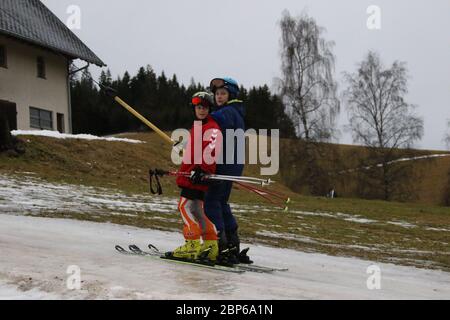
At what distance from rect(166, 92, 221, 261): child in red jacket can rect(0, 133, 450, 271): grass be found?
4.43 metres

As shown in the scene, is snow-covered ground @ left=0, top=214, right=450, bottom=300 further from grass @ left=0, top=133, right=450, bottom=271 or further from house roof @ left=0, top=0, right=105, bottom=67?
house roof @ left=0, top=0, right=105, bottom=67

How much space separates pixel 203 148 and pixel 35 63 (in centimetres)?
2651

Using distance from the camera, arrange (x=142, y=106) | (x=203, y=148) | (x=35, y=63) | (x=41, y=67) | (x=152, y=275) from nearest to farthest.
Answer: (x=152, y=275)
(x=203, y=148)
(x=35, y=63)
(x=41, y=67)
(x=142, y=106)

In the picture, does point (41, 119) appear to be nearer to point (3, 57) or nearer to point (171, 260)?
point (3, 57)

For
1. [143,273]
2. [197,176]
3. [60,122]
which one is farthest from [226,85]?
[60,122]

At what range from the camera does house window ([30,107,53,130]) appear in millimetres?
30266

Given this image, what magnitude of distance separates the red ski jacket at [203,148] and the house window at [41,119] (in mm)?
25365

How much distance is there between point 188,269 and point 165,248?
2.41m

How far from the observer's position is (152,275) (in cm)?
551

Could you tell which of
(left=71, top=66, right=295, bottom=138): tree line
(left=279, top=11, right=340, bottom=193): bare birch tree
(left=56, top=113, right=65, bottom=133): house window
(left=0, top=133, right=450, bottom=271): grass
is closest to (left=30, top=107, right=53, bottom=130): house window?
(left=56, top=113, right=65, bottom=133): house window

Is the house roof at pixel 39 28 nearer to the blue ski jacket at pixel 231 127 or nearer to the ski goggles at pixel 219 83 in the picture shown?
the ski goggles at pixel 219 83

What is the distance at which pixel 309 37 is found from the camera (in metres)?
40.8

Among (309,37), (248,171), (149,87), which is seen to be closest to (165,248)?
(248,171)

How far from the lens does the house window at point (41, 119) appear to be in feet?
99.3
